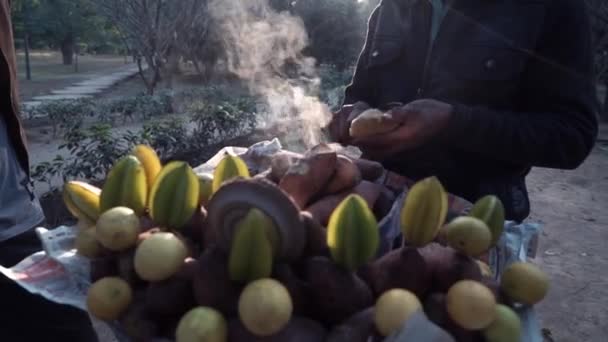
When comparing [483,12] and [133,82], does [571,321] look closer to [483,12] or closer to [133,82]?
[483,12]

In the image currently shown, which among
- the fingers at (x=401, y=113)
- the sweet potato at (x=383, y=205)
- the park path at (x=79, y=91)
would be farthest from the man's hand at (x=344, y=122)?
the park path at (x=79, y=91)

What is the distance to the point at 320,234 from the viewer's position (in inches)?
43.9

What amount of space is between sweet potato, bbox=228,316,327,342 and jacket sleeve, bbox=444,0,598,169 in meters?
0.72

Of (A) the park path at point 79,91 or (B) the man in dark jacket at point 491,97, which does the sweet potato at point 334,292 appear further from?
(A) the park path at point 79,91

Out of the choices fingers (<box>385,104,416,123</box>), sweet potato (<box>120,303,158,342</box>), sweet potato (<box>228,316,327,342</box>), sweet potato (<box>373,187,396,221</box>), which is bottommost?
sweet potato (<box>120,303,158,342</box>)

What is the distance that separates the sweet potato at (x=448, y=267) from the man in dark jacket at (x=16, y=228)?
1442 millimetres

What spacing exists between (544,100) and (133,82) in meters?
22.6

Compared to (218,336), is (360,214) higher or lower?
higher

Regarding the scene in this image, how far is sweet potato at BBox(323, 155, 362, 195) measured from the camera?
4.20 feet

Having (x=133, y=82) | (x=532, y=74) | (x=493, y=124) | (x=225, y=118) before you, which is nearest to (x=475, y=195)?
(x=493, y=124)

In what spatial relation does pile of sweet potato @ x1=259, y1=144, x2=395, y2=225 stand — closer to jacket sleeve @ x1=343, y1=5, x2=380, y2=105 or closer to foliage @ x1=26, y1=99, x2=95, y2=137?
jacket sleeve @ x1=343, y1=5, x2=380, y2=105

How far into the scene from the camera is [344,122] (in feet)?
5.67

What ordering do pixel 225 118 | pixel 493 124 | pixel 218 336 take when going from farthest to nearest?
1. pixel 225 118
2. pixel 493 124
3. pixel 218 336

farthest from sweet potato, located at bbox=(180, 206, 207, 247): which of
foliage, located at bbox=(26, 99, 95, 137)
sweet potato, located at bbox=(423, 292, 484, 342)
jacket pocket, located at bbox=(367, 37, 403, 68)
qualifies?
foliage, located at bbox=(26, 99, 95, 137)
